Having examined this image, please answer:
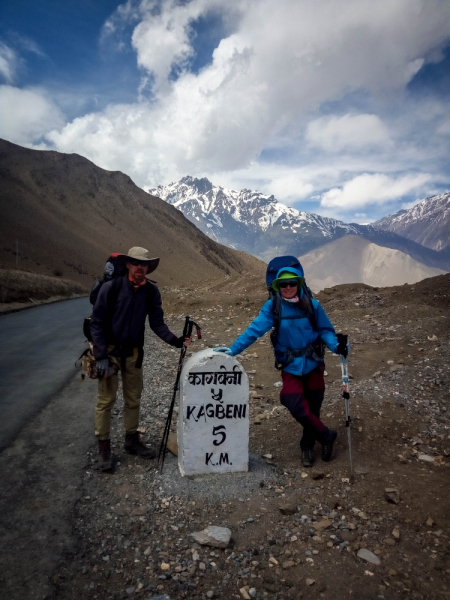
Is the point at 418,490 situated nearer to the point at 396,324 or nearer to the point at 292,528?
the point at 292,528

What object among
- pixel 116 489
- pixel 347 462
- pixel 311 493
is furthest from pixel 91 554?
pixel 347 462

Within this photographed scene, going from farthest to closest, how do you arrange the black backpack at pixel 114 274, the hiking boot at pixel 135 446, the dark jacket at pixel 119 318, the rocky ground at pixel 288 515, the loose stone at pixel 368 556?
1. the hiking boot at pixel 135 446
2. the black backpack at pixel 114 274
3. the dark jacket at pixel 119 318
4. the loose stone at pixel 368 556
5. the rocky ground at pixel 288 515

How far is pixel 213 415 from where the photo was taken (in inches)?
172

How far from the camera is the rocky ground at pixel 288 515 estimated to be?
2.95 meters

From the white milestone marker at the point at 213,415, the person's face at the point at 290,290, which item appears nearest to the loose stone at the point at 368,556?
the white milestone marker at the point at 213,415

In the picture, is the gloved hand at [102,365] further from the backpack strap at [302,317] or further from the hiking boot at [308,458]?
the hiking boot at [308,458]

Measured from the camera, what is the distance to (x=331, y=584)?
9.61 ft

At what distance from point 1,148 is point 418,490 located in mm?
100263

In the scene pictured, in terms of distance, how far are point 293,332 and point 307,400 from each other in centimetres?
83

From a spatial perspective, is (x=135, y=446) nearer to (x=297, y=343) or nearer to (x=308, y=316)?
(x=297, y=343)

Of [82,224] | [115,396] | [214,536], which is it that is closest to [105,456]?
[115,396]

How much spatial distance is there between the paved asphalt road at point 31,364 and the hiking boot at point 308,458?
309 centimetres

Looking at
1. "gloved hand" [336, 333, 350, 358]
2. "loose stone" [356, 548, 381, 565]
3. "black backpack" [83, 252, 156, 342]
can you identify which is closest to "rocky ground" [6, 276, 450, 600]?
"loose stone" [356, 548, 381, 565]

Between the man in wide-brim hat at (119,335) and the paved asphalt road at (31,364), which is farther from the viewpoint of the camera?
the paved asphalt road at (31,364)
